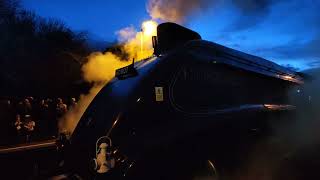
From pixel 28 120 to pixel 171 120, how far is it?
303 inches

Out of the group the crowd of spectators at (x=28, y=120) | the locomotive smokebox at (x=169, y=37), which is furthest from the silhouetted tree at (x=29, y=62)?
the locomotive smokebox at (x=169, y=37)

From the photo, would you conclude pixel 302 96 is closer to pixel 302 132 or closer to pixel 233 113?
pixel 302 132

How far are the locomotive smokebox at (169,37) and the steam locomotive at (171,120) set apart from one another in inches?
0.6

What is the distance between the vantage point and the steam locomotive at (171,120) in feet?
12.4

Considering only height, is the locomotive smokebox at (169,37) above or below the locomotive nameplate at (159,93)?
above

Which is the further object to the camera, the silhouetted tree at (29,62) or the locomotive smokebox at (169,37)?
the silhouetted tree at (29,62)

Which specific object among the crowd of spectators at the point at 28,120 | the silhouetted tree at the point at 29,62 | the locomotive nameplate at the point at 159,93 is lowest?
the crowd of spectators at the point at 28,120

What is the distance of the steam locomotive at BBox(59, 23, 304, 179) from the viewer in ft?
12.4

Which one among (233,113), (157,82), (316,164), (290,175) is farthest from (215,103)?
(316,164)

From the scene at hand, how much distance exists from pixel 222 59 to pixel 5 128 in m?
8.07

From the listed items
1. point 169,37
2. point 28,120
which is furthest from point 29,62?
point 169,37

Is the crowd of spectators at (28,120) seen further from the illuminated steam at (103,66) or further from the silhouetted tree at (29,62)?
the silhouetted tree at (29,62)

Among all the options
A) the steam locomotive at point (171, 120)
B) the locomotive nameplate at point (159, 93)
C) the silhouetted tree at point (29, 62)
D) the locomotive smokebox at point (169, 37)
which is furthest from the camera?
the silhouetted tree at point (29, 62)

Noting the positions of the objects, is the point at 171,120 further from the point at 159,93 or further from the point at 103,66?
the point at 103,66
